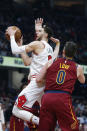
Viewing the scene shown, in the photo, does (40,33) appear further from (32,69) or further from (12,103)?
(12,103)

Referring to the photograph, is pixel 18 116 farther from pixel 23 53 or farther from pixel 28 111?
pixel 23 53

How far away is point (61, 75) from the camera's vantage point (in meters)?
5.72

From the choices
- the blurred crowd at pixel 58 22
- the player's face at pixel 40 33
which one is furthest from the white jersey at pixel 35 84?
the blurred crowd at pixel 58 22

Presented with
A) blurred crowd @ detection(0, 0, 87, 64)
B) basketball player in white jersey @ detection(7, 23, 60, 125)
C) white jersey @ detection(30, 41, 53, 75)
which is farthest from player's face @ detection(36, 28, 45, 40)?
blurred crowd @ detection(0, 0, 87, 64)

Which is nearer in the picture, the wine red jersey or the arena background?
the wine red jersey

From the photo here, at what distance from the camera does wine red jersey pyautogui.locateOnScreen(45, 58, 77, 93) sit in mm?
5684

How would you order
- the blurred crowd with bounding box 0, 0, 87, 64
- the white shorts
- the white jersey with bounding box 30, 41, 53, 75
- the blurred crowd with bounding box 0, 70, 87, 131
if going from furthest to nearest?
1. the blurred crowd with bounding box 0, 0, 87, 64
2. the blurred crowd with bounding box 0, 70, 87, 131
3. the white jersey with bounding box 30, 41, 53, 75
4. the white shorts

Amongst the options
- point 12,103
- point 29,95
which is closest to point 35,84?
point 29,95

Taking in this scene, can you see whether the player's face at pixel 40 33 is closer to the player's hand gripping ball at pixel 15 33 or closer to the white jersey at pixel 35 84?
the white jersey at pixel 35 84

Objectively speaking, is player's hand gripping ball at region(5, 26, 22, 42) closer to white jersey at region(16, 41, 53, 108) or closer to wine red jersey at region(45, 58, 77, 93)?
white jersey at region(16, 41, 53, 108)

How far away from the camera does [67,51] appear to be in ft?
18.8

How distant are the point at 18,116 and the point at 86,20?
18541mm

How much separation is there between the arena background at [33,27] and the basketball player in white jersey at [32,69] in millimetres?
6949

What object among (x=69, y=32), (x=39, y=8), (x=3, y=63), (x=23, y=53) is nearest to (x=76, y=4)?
(x=39, y=8)
